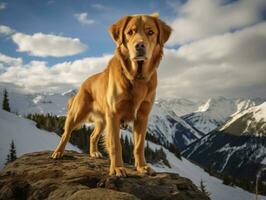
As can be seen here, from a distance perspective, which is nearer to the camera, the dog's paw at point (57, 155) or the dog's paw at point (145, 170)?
the dog's paw at point (145, 170)

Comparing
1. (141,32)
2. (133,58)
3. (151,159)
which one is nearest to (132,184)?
(133,58)

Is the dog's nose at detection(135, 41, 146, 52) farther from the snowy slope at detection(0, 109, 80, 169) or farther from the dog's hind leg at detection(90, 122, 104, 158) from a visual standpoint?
the snowy slope at detection(0, 109, 80, 169)

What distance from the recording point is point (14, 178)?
40.1 ft

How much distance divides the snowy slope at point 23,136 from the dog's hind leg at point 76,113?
120244mm

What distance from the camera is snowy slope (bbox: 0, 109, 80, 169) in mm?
138000

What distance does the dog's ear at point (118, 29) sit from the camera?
34.7 feet

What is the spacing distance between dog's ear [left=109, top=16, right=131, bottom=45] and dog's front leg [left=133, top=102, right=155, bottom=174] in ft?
6.60

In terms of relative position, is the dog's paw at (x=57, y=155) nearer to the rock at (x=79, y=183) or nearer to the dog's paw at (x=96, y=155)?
the rock at (x=79, y=183)

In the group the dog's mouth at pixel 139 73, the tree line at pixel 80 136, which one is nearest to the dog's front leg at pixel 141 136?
the dog's mouth at pixel 139 73

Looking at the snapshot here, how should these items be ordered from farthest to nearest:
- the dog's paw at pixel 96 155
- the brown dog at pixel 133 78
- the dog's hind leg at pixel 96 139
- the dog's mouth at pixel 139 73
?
1. the dog's hind leg at pixel 96 139
2. the dog's paw at pixel 96 155
3. the dog's mouth at pixel 139 73
4. the brown dog at pixel 133 78

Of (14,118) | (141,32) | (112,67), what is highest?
(141,32)

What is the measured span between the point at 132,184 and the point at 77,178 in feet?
5.13

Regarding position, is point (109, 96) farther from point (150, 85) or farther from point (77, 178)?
point (77, 178)

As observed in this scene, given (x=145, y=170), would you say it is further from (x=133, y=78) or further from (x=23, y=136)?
(x=23, y=136)
